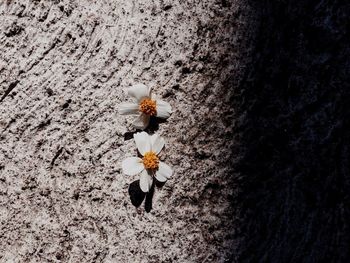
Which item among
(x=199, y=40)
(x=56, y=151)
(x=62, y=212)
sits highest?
(x=199, y=40)

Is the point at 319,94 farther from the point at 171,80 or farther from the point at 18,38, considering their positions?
the point at 18,38

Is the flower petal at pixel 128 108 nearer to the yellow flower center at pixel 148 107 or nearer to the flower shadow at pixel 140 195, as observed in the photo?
the yellow flower center at pixel 148 107

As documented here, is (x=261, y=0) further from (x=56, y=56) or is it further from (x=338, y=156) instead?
(x=56, y=56)

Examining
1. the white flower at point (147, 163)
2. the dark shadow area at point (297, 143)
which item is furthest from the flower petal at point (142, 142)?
the dark shadow area at point (297, 143)

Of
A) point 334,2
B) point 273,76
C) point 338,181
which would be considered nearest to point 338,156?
point 338,181

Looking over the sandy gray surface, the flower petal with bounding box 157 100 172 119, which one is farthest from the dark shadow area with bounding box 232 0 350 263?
the flower petal with bounding box 157 100 172 119

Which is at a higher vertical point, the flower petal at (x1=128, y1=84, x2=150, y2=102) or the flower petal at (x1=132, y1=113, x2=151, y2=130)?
the flower petal at (x1=128, y1=84, x2=150, y2=102)

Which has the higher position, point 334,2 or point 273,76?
point 334,2

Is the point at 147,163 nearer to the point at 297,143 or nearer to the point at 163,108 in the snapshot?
the point at 163,108

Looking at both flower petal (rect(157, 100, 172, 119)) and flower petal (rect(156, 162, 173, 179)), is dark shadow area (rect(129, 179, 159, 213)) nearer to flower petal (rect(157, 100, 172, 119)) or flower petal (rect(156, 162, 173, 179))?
flower petal (rect(156, 162, 173, 179))
